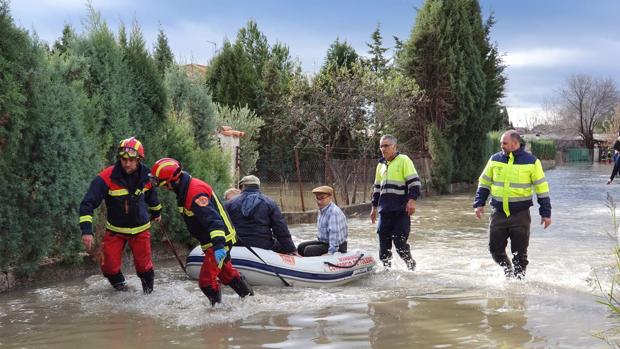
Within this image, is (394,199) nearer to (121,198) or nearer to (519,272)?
(519,272)

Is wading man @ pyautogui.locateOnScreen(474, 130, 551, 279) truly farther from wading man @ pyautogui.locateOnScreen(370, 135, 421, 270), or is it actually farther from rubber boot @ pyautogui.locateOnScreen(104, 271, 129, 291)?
rubber boot @ pyautogui.locateOnScreen(104, 271, 129, 291)

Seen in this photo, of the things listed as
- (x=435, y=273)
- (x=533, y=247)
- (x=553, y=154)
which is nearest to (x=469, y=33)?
(x=533, y=247)

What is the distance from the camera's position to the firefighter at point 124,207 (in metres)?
6.90

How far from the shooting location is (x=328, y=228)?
28.1ft

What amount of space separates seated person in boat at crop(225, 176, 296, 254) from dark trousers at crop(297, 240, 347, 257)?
43 centimetres

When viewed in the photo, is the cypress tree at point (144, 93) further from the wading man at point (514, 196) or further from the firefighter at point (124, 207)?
the wading man at point (514, 196)

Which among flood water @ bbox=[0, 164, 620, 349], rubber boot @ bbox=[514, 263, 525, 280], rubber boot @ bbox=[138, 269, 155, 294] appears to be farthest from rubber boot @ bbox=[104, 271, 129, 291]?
rubber boot @ bbox=[514, 263, 525, 280]

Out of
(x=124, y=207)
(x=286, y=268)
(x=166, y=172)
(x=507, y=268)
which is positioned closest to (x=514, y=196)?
(x=507, y=268)

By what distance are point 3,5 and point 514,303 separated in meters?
6.62

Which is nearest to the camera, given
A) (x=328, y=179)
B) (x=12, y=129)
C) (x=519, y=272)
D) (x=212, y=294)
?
(x=212, y=294)

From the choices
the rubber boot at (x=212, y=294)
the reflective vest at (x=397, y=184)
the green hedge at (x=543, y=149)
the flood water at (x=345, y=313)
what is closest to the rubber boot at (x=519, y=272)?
the flood water at (x=345, y=313)

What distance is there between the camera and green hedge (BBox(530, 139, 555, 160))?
6104 cm

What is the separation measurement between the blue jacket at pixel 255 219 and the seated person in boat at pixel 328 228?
59 centimetres

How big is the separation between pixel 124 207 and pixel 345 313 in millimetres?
2653
